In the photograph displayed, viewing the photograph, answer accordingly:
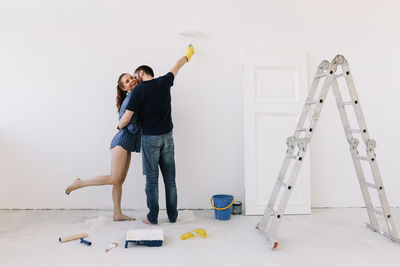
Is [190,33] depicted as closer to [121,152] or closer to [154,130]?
[154,130]

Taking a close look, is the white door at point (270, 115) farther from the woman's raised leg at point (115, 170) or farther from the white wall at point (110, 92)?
the woman's raised leg at point (115, 170)

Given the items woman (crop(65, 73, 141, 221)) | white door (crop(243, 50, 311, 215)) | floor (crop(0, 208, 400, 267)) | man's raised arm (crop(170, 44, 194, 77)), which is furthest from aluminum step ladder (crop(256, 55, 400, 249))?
woman (crop(65, 73, 141, 221))

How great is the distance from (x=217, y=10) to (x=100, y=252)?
279cm

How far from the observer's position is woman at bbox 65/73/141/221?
10.3ft

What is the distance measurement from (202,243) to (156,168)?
0.87 meters

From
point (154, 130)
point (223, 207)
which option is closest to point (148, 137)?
point (154, 130)

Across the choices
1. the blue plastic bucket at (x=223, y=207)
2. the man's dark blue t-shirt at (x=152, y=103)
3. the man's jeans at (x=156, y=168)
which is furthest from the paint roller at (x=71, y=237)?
the blue plastic bucket at (x=223, y=207)

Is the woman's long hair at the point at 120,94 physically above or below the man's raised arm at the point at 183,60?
below

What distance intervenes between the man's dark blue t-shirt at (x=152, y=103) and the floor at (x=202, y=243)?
0.95 m

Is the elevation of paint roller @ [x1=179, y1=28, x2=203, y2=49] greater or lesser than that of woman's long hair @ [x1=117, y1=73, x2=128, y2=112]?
greater

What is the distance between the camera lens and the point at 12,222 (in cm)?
312

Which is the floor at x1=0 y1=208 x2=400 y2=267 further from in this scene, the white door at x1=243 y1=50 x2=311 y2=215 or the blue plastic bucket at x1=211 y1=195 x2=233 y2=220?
the white door at x1=243 y1=50 x2=311 y2=215

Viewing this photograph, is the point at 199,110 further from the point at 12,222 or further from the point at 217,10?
the point at 12,222

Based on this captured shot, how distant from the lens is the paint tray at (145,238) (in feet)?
8.07
